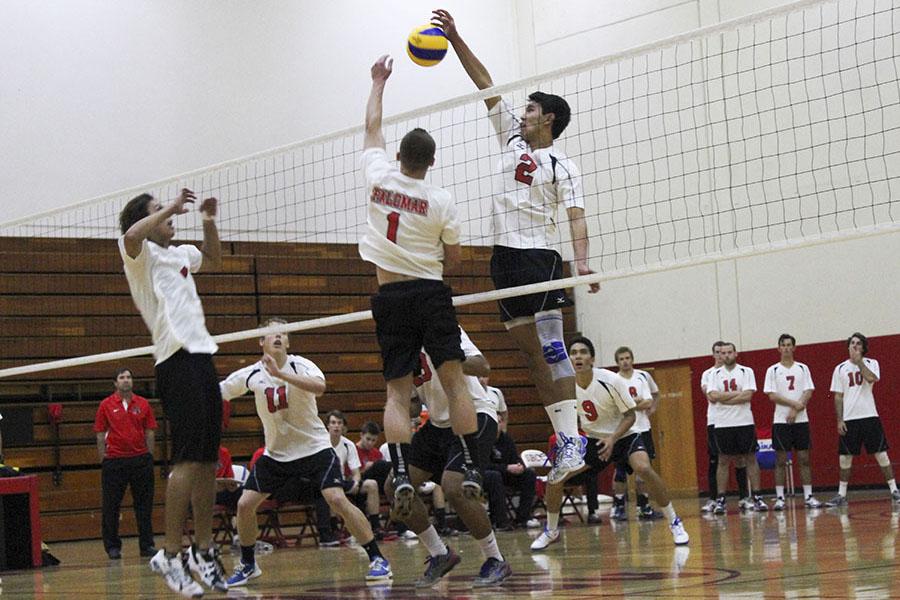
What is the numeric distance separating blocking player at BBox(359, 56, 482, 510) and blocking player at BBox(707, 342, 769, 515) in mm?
9356

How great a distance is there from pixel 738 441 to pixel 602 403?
4996mm

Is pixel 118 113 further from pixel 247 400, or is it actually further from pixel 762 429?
pixel 762 429

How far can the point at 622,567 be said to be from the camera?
7.68 meters

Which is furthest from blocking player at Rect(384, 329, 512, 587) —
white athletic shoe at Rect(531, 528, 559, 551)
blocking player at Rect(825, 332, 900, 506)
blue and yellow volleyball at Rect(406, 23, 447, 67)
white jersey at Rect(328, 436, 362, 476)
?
blocking player at Rect(825, 332, 900, 506)

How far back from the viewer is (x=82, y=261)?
664 inches

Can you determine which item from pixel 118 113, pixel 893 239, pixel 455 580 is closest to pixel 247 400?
pixel 118 113

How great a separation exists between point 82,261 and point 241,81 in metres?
4.03

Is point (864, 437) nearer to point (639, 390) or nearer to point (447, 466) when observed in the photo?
point (639, 390)

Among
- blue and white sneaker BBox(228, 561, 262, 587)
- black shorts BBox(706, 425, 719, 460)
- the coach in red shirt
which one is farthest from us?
black shorts BBox(706, 425, 719, 460)

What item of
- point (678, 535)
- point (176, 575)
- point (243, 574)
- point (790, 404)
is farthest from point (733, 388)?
point (176, 575)

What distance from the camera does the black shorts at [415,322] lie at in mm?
6672

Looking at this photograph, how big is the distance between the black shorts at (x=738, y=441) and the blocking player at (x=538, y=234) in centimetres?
815

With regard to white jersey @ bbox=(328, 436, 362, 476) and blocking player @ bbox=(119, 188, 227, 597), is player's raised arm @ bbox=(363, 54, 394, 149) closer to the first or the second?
blocking player @ bbox=(119, 188, 227, 597)

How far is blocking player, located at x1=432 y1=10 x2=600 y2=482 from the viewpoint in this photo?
7715 mm
